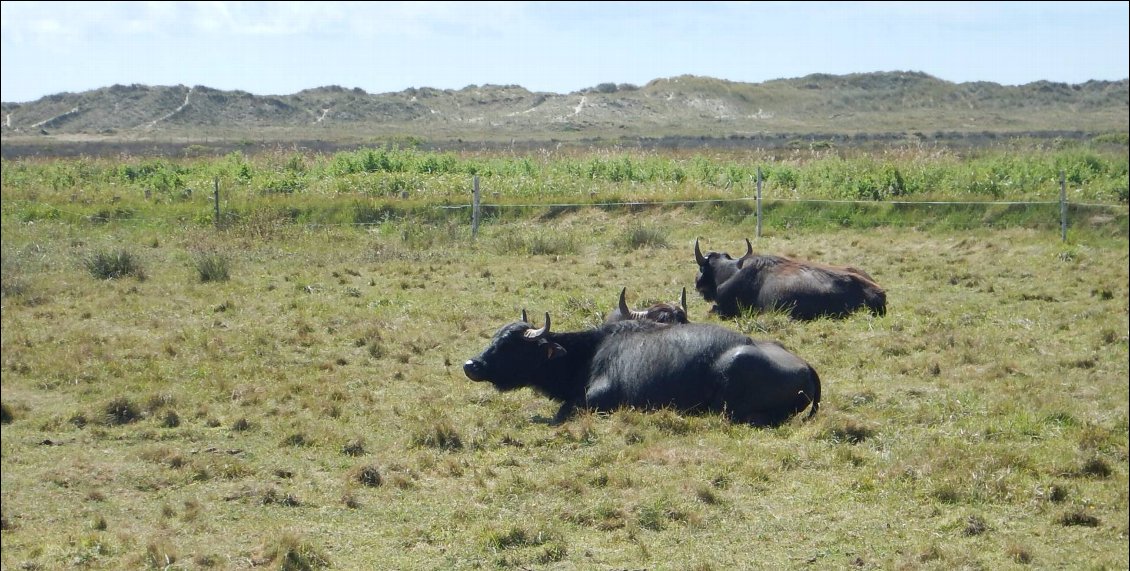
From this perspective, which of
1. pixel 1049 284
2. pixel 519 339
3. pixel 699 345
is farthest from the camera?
pixel 1049 284

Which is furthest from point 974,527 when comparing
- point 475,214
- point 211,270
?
point 475,214

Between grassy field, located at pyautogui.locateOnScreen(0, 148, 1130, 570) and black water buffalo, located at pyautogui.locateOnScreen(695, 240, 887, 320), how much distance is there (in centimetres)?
35

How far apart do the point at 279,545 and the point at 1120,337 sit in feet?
28.9

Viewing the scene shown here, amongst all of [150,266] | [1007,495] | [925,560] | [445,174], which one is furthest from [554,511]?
[445,174]

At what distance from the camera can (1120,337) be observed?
11383mm

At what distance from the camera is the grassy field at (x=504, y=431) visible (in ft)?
20.8

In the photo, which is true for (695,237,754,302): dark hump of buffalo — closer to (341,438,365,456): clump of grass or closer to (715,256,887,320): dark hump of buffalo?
(715,256,887,320): dark hump of buffalo

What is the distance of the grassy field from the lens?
6352 mm

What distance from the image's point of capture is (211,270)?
51.9ft

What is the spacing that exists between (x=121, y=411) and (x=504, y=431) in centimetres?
311

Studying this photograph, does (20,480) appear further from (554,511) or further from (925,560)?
(925,560)

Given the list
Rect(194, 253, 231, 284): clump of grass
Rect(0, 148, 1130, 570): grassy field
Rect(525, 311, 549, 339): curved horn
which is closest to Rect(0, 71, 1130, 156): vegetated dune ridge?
Rect(194, 253, 231, 284): clump of grass

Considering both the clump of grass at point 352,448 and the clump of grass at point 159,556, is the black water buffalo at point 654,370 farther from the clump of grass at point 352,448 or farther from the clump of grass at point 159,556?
the clump of grass at point 159,556

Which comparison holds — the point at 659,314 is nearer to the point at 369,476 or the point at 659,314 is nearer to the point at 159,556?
the point at 369,476
